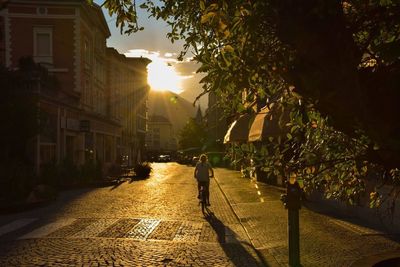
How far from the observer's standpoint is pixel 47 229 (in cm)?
1212

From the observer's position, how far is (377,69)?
3598 millimetres

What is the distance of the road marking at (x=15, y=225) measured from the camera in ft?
39.9

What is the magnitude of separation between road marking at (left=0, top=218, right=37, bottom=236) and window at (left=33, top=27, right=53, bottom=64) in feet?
91.2

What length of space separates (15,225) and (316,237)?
723 centimetres

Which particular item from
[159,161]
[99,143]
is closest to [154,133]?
[159,161]

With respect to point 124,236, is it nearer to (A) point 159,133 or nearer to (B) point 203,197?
(B) point 203,197

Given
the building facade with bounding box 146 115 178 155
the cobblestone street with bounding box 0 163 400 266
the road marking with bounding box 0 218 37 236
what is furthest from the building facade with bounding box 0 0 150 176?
the building facade with bounding box 146 115 178 155

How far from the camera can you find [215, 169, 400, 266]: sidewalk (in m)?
8.54

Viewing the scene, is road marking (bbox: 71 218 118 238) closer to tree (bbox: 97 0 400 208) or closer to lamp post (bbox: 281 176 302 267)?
lamp post (bbox: 281 176 302 267)

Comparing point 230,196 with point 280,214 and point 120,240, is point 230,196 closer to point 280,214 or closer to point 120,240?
point 280,214

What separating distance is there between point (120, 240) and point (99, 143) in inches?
1541

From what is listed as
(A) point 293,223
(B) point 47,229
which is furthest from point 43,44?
(A) point 293,223

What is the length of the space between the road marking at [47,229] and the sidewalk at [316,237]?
172 inches

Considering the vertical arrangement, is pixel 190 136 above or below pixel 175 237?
above
